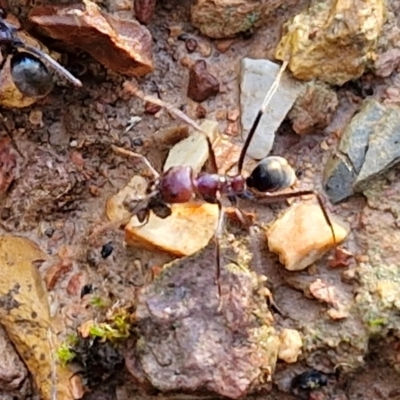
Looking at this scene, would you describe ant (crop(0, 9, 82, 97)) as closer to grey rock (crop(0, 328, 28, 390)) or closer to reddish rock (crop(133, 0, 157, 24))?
reddish rock (crop(133, 0, 157, 24))

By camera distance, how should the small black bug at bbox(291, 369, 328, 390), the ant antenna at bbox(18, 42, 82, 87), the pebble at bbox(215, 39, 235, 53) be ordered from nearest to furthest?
the small black bug at bbox(291, 369, 328, 390) < the ant antenna at bbox(18, 42, 82, 87) < the pebble at bbox(215, 39, 235, 53)

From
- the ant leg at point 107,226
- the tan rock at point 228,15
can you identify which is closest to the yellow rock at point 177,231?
the ant leg at point 107,226

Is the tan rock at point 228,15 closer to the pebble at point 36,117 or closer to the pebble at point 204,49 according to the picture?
the pebble at point 204,49

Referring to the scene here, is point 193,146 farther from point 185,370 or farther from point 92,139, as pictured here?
point 185,370

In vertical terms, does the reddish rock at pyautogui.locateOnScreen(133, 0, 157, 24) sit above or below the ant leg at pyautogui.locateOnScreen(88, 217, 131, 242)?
above

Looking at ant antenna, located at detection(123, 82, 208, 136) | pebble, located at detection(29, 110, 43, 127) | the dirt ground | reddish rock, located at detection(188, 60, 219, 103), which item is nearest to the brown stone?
the dirt ground

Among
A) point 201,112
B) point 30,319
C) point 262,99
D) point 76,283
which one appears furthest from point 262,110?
point 30,319

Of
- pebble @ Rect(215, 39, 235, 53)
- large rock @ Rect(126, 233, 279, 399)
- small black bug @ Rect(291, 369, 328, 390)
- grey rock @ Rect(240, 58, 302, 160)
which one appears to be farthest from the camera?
pebble @ Rect(215, 39, 235, 53)
